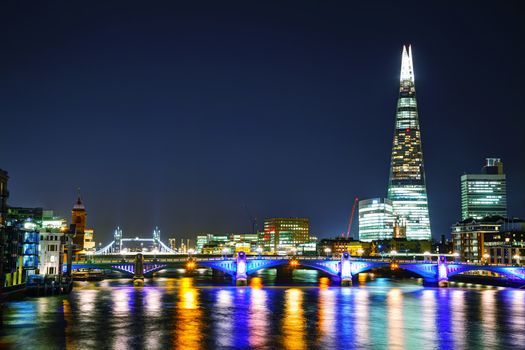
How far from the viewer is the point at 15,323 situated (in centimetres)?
6775

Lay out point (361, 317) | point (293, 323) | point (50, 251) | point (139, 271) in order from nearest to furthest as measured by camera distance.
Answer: point (293, 323) → point (361, 317) → point (50, 251) → point (139, 271)

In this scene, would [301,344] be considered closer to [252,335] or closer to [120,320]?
[252,335]

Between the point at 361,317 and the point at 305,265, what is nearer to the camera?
the point at 361,317

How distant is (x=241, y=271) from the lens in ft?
449

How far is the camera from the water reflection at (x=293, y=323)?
5856 centimetres

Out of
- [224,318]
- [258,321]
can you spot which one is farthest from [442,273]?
[224,318]

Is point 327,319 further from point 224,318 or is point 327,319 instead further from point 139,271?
point 139,271

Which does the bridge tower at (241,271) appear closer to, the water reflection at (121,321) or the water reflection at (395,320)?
the water reflection at (121,321)

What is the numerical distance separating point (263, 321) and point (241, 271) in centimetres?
6394

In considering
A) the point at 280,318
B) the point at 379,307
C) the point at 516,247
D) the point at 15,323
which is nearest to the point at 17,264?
the point at 15,323

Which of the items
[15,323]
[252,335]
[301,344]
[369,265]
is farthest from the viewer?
[369,265]

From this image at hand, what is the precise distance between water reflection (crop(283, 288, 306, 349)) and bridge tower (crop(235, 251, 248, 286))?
1161 inches

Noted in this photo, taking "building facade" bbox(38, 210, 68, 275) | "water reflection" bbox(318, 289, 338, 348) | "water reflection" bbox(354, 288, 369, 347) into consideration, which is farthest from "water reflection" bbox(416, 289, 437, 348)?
"building facade" bbox(38, 210, 68, 275)

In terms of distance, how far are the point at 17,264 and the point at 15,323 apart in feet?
112
